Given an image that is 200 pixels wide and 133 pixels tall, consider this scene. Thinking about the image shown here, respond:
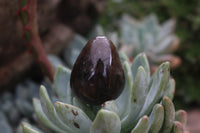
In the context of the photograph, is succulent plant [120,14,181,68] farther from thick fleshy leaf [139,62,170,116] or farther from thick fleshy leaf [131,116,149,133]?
thick fleshy leaf [131,116,149,133]

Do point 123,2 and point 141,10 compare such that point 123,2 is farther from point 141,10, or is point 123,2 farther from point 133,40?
point 133,40

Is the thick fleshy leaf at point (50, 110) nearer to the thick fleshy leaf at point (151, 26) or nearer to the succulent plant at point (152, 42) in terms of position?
the succulent plant at point (152, 42)

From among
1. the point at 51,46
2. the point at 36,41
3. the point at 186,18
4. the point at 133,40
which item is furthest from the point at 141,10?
the point at 36,41

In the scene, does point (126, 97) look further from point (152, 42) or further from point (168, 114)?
point (152, 42)

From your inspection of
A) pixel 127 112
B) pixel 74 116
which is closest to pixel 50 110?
pixel 74 116

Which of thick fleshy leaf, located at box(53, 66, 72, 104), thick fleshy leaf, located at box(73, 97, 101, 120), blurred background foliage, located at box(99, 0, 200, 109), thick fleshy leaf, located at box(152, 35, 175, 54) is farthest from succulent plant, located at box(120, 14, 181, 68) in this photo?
thick fleshy leaf, located at box(73, 97, 101, 120)
